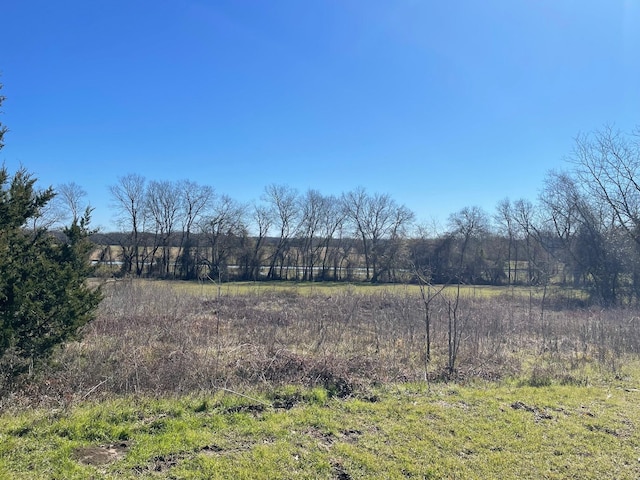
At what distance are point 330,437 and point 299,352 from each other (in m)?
3.72

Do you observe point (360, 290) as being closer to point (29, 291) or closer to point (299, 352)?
point (299, 352)

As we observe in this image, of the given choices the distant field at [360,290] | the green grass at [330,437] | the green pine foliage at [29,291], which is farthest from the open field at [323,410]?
the distant field at [360,290]

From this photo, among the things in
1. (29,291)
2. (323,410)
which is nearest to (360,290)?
(323,410)

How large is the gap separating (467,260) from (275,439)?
39762 mm

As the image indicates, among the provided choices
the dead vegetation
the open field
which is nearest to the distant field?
the dead vegetation

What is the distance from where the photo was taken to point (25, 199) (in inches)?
217

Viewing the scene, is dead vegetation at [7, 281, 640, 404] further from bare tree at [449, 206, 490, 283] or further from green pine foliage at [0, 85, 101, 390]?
bare tree at [449, 206, 490, 283]

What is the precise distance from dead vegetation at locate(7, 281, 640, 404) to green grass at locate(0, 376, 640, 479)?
0.65 m

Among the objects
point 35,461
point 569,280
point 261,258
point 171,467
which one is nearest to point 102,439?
point 35,461

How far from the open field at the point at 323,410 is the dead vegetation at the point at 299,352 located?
0.04 metres

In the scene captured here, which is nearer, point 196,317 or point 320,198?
point 196,317

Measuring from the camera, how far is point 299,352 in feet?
24.2

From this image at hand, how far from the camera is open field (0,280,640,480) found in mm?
3156

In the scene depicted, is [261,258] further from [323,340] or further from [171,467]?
[171,467]
